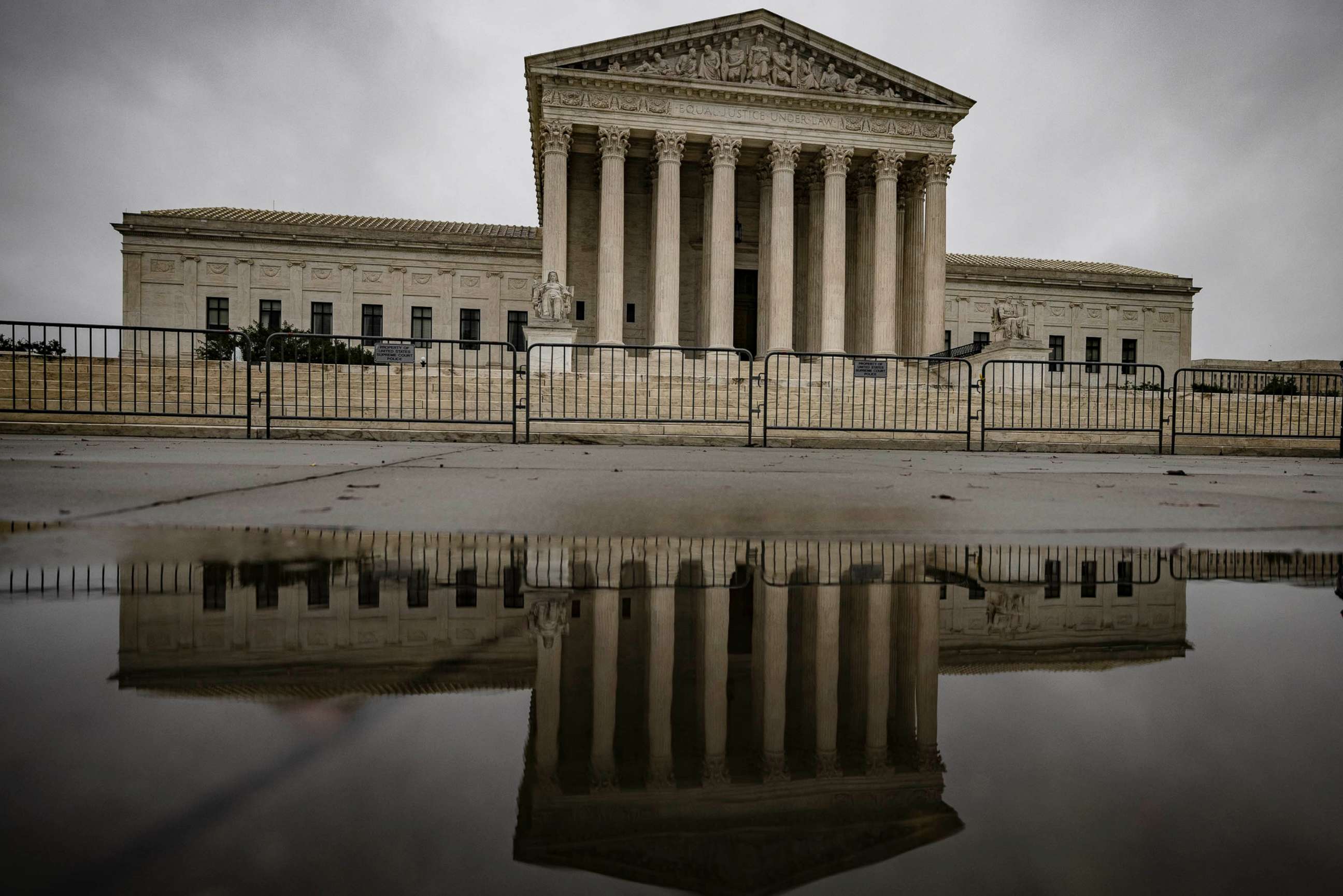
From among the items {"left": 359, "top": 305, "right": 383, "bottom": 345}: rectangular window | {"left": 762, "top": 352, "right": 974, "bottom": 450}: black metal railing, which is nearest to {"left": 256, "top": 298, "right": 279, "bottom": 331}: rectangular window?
{"left": 359, "top": 305, "right": 383, "bottom": 345}: rectangular window

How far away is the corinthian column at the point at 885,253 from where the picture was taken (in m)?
28.5

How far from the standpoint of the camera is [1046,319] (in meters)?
40.7

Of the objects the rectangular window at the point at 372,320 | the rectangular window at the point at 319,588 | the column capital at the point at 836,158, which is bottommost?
the rectangular window at the point at 319,588

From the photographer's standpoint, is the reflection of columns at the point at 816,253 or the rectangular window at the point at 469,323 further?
the rectangular window at the point at 469,323

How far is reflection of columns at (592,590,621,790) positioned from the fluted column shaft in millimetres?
26456

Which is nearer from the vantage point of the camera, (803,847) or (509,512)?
(803,847)

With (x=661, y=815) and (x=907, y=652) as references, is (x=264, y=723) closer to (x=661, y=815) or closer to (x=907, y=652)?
(x=661, y=815)

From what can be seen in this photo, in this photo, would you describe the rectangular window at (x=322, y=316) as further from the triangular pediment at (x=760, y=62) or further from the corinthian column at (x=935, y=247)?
the corinthian column at (x=935, y=247)

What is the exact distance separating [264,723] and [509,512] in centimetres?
205

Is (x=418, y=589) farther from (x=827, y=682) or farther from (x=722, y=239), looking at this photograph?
(x=722, y=239)

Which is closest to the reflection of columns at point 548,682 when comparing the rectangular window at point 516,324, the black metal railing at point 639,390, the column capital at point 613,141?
the black metal railing at point 639,390

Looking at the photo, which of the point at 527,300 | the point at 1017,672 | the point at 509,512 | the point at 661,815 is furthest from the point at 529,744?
the point at 527,300

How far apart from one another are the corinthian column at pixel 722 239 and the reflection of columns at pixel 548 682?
26509mm

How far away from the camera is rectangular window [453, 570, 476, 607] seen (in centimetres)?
146
